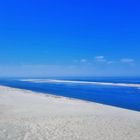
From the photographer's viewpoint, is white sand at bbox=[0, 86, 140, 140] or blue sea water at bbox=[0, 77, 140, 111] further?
blue sea water at bbox=[0, 77, 140, 111]

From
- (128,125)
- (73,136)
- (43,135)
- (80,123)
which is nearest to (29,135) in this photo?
(43,135)

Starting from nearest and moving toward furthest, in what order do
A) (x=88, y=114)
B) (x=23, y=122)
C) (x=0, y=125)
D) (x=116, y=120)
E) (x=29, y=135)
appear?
(x=29, y=135) < (x=0, y=125) < (x=23, y=122) < (x=116, y=120) < (x=88, y=114)

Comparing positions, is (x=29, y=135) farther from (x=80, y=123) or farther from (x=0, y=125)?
(x=80, y=123)

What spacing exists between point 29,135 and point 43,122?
9.66ft

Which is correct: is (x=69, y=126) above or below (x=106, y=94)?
below

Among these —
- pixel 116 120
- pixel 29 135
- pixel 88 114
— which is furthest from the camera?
pixel 88 114

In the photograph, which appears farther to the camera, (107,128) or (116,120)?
(116,120)

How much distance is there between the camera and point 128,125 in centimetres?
1380

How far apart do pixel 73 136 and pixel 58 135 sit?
67 cm

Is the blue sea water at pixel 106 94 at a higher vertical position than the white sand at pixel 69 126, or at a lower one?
higher

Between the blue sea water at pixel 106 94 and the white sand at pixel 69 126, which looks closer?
the white sand at pixel 69 126

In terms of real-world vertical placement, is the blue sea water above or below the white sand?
above

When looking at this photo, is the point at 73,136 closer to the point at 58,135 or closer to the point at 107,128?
the point at 58,135

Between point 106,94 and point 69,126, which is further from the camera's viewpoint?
point 106,94
